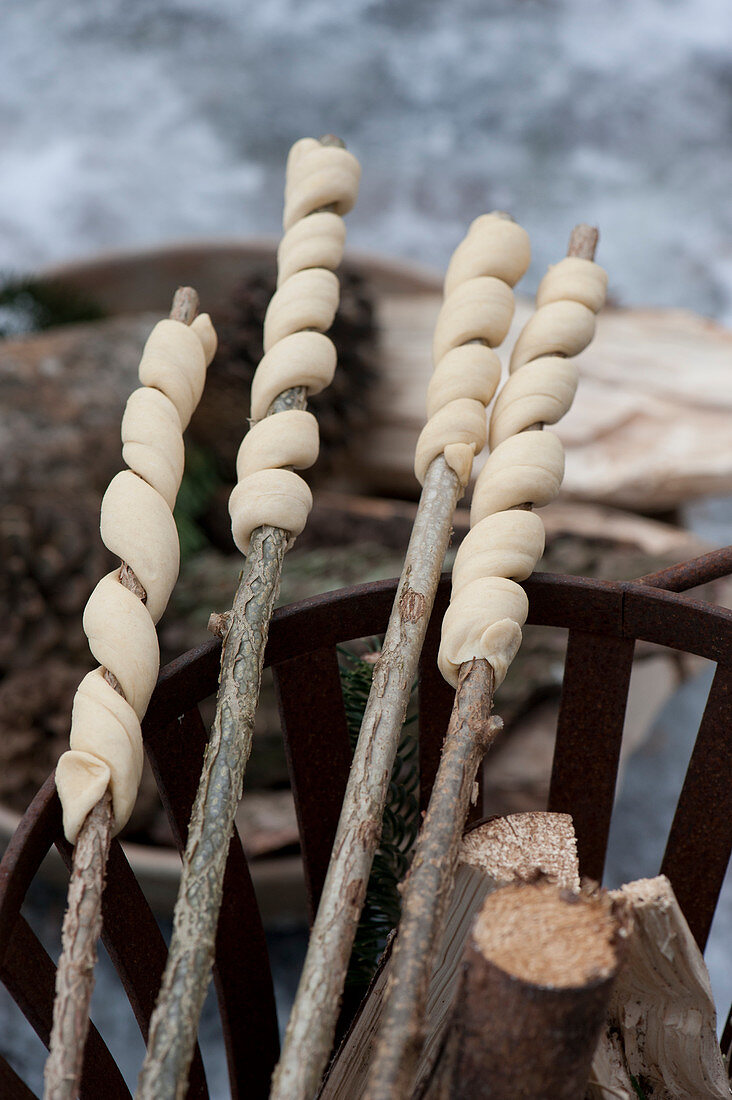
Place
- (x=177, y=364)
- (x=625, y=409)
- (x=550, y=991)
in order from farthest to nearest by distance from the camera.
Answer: (x=625, y=409) → (x=177, y=364) → (x=550, y=991)

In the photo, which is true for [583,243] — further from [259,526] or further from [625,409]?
[625,409]

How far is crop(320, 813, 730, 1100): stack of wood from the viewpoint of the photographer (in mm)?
170

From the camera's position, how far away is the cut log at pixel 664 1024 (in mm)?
225

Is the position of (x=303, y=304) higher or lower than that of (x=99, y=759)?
higher

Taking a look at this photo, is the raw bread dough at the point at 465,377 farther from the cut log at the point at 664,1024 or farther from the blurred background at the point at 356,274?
the blurred background at the point at 356,274

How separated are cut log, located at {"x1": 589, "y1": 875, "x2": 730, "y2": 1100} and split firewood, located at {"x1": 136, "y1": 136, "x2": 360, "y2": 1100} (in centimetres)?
10

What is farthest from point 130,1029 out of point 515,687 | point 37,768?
point 515,687

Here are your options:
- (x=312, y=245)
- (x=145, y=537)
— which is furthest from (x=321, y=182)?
(x=145, y=537)

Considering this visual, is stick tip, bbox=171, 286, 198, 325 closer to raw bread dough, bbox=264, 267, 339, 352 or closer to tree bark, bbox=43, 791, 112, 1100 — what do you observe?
raw bread dough, bbox=264, 267, 339, 352

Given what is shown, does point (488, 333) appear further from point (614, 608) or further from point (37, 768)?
point (37, 768)

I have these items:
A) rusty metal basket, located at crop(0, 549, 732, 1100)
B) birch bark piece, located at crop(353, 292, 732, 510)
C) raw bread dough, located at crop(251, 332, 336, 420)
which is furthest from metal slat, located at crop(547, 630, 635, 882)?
birch bark piece, located at crop(353, 292, 732, 510)

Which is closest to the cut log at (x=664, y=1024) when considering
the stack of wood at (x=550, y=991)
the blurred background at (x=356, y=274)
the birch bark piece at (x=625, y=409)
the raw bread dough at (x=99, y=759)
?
the stack of wood at (x=550, y=991)

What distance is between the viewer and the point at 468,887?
0.73 feet

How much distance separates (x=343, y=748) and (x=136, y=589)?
0.27ft
